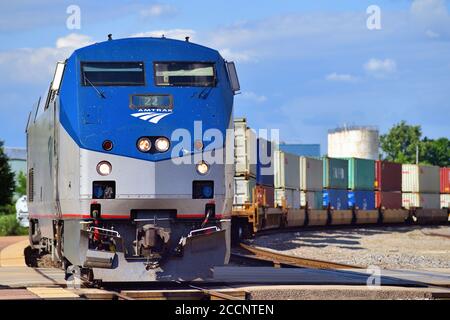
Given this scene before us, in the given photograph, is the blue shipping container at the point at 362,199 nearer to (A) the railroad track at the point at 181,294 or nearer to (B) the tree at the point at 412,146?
(A) the railroad track at the point at 181,294

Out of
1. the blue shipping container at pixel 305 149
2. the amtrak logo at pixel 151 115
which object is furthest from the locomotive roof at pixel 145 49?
the blue shipping container at pixel 305 149

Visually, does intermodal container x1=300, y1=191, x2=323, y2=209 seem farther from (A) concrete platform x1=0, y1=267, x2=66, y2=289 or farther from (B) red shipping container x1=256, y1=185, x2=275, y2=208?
(A) concrete platform x1=0, y1=267, x2=66, y2=289

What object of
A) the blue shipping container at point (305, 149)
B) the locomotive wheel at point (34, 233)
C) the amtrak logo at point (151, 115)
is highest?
the blue shipping container at point (305, 149)

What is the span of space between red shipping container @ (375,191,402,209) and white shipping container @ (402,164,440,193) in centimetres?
150

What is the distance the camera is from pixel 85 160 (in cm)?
1307

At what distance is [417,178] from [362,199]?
714 centimetres

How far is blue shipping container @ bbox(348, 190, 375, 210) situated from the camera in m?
47.6

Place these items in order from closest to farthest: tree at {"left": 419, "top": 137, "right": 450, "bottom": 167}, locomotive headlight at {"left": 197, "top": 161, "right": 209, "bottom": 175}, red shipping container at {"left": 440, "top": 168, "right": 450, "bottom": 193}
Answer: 1. locomotive headlight at {"left": 197, "top": 161, "right": 209, "bottom": 175}
2. red shipping container at {"left": 440, "top": 168, "right": 450, "bottom": 193}
3. tree at {"left": 419, "top": 137, "right": 450, "bottom": 167}

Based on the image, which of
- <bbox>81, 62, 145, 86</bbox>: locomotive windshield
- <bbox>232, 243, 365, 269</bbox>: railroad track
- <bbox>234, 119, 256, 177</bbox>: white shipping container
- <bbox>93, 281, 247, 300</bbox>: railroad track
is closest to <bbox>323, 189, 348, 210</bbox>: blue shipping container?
<bbox>234, 119, 256, 177</bbox>: white shipping container

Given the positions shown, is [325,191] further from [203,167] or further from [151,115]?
[151,115]

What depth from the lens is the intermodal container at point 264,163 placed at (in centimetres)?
3097

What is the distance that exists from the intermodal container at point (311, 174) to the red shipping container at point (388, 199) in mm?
7481
